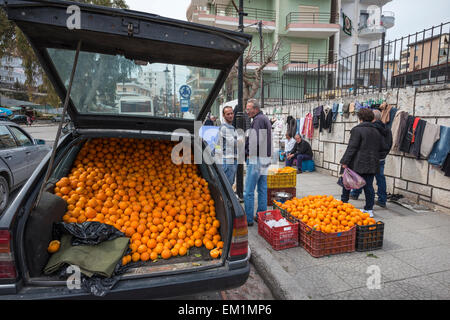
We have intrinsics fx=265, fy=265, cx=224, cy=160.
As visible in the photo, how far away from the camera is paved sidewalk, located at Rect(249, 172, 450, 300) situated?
9.00 feet

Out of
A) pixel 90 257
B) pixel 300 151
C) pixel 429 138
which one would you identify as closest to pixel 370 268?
pixel 90 257

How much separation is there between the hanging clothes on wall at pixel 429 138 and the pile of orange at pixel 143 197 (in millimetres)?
4372

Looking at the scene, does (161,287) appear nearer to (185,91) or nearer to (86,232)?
(86,232)

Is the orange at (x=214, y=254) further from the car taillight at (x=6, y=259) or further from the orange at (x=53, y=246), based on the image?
the car taillight at (x=6, y=259)

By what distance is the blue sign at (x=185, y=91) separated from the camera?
3.15m

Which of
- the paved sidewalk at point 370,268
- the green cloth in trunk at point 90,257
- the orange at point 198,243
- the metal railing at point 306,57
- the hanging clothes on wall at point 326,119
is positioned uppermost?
the metal railing at point 306,57

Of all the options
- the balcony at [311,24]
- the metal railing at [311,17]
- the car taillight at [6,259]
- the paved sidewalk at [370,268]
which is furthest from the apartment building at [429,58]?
the metal railing at [311,17]

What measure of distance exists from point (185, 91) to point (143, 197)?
52.5 inches

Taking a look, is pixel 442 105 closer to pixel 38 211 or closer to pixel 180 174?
pixel 180 174

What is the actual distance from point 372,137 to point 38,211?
4.86 meters

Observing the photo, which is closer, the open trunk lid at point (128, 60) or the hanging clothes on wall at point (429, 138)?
the open trunk lid at point (128, 60)

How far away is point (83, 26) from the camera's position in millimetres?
1844
